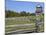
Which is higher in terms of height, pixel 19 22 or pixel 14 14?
pixel 14 14

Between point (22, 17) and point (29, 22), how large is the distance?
0.13 meters

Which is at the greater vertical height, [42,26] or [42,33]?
[42,26]

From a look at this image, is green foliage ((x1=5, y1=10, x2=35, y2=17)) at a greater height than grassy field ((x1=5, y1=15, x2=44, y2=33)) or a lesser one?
greater

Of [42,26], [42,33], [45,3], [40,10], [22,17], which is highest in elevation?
[45,3]

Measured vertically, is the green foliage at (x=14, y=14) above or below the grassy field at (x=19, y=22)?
above

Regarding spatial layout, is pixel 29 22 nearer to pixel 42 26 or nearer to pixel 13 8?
pixel 42 26

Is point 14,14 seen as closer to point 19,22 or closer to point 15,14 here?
point 15,14

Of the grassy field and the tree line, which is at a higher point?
the tree line

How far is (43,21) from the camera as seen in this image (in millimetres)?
1597

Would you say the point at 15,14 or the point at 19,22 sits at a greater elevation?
the point at 15,14

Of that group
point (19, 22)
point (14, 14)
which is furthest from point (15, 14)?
point (19, 22)

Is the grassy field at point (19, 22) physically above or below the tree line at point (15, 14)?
below
